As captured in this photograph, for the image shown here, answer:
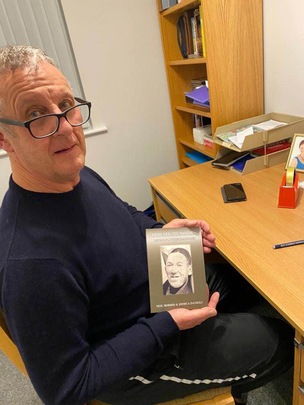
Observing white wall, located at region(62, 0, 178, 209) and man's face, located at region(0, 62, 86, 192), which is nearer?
man's face, located at region(0, 62, 86, 192)

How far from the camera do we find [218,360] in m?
0.81

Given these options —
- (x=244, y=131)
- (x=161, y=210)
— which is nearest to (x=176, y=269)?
(x=161, y=210)

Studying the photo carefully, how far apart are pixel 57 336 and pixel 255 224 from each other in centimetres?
76

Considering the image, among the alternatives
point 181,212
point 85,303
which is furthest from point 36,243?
point 181,212

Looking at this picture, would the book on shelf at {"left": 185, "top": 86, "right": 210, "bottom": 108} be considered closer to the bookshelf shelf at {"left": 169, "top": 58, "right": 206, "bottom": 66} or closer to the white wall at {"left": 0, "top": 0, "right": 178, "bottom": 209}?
the bookshelf shelf at {"left": 169, "top": 58, "right": 206, "bottom": 66}

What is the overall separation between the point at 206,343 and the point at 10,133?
0.77 m

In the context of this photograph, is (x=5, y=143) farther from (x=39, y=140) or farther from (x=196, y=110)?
(x=196, y=110)

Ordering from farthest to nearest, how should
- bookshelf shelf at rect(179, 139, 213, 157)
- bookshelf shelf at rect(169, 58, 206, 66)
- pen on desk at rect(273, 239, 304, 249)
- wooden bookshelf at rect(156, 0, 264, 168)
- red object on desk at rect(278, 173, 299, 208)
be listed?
1. bookshelf shelf at rect(179, 139, 213, 157)
2. bookshelf shelf at rect(169, 58, 206, 66)
3. wooden bookshelf at rect(156, 0, 264, 168)
4. red object on desk at rect(278, 173, 299, 208)
5. pen on desk at rect(273, 239, 304, 249)

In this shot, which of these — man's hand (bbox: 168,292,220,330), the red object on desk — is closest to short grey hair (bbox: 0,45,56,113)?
man's hand (bbox: 168,292,220,330)

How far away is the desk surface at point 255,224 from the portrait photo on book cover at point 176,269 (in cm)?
18

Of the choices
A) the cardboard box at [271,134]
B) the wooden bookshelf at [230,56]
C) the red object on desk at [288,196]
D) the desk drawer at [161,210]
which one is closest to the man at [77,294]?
the red object on desk at [288,196]

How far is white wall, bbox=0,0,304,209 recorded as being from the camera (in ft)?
4.75

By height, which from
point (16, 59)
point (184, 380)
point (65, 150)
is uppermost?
point (16, 59)

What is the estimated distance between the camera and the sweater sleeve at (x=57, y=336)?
0.56 meters
